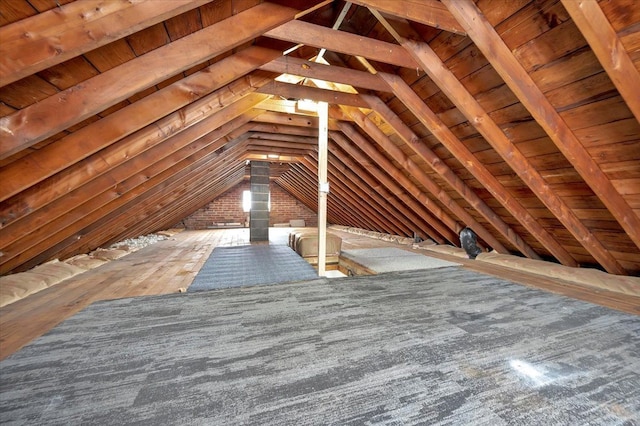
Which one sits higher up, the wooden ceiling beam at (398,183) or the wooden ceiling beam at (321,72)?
the wooden ceiling beam at (321,72)

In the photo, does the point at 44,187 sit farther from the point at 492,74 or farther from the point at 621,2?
the point at 621,2

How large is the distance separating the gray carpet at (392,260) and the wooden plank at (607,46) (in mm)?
2580

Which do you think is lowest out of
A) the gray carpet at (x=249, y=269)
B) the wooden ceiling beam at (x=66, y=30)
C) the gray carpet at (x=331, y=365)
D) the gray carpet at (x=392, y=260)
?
the gray carpet at (x=331, y=365)

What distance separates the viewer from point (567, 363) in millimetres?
1350

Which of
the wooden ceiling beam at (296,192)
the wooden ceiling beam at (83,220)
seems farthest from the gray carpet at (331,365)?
the wooden ceiling beam at (296,192)

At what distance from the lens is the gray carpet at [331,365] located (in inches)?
40.6

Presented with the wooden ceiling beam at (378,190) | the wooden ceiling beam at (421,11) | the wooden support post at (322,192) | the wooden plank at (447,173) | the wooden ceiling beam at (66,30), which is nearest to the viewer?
the wooden ceiling beam at (66,30)

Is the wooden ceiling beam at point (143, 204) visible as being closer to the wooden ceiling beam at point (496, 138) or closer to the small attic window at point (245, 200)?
the wooden ceiling beam at point (496, 138)

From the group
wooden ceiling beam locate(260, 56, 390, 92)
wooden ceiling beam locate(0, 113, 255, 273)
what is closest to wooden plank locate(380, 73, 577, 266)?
wooden ceiling beam locate(260, 56, 390, 92)

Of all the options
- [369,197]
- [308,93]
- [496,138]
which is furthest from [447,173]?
[369,197]

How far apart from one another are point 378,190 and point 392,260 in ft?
5.35

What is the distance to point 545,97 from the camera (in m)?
1.96

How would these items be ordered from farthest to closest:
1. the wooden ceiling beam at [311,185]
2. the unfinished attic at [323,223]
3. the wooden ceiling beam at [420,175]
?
1. the wooden ceiling beam at [311,185]
2. the wooden ceiling beam at [420,175]
3. the unfinished attic at [323,223]

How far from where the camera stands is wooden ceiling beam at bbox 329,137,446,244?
5176 mm
